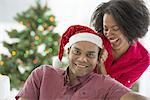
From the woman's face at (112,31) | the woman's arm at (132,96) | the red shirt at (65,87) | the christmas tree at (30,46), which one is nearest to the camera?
the woman's arm at (132,96)

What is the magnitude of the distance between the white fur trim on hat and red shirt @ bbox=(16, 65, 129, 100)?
0.13 m

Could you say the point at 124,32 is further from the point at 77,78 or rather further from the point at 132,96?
the point at 132,96

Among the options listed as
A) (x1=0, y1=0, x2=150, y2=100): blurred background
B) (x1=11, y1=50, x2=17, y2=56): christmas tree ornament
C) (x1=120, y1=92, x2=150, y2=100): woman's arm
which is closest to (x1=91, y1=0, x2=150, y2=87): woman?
(x1=120, y1=92, x2=150, y2=100): woman's arm

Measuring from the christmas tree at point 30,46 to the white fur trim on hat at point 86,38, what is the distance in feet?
6.64

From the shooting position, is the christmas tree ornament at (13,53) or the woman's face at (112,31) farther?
the christmas tree ornament at (13,53)

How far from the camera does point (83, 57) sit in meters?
1.22

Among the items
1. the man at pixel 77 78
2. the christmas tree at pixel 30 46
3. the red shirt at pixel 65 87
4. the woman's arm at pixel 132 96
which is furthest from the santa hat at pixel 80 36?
the christmas tree at pixel 30 46

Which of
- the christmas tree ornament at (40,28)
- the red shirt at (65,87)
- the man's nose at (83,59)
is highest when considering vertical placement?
the christmas tree ornament at (40,28)

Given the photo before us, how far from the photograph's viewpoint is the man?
1.22 metres

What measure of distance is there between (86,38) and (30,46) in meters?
2.11

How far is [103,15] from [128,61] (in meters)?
0.28

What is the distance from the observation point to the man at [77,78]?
1.22 m

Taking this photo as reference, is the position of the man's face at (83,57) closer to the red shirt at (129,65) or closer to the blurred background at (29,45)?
the red shirt at (129,65)

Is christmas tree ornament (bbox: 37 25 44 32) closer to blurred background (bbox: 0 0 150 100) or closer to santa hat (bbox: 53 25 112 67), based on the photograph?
blurred background (bbox: 0 0 150 100)
